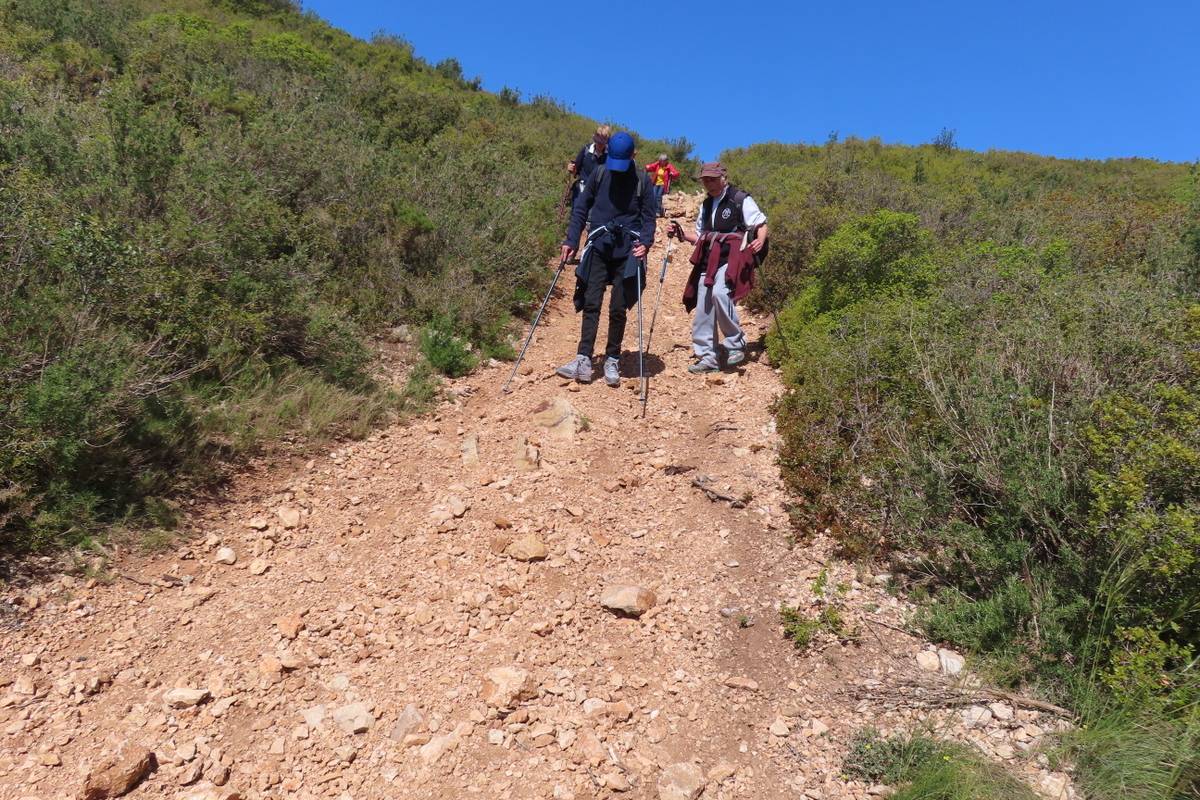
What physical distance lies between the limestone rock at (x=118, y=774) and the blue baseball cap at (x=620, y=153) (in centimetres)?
532

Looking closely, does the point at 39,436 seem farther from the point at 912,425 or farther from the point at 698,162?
the point at 698,162

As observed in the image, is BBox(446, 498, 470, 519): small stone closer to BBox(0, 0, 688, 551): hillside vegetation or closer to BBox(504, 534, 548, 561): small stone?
BBox(504, 534, 548, 561): small stone

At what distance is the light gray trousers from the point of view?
666cm

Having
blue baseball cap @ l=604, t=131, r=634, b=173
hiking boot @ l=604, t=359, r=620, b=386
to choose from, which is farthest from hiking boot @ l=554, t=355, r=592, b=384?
blue baseball cap @ l=604, t=131, r=634, b=173

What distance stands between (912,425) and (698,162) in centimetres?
1868

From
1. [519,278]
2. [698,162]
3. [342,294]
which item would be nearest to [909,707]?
[342,294]

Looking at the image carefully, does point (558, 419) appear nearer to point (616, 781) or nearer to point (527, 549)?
point (527, 549)

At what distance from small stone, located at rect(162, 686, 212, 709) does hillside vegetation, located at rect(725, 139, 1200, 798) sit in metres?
3.54

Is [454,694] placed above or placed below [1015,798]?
below

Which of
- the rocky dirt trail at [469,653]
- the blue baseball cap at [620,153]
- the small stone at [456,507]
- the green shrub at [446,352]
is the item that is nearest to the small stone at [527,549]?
the rocky dirt trail at [469,653]

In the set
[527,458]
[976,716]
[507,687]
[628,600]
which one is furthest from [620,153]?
[976,716]

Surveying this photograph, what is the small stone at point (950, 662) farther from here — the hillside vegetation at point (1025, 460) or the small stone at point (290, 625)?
the small stone at point (290, 625)

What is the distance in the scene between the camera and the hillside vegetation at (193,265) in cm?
382

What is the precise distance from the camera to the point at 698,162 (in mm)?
21281
